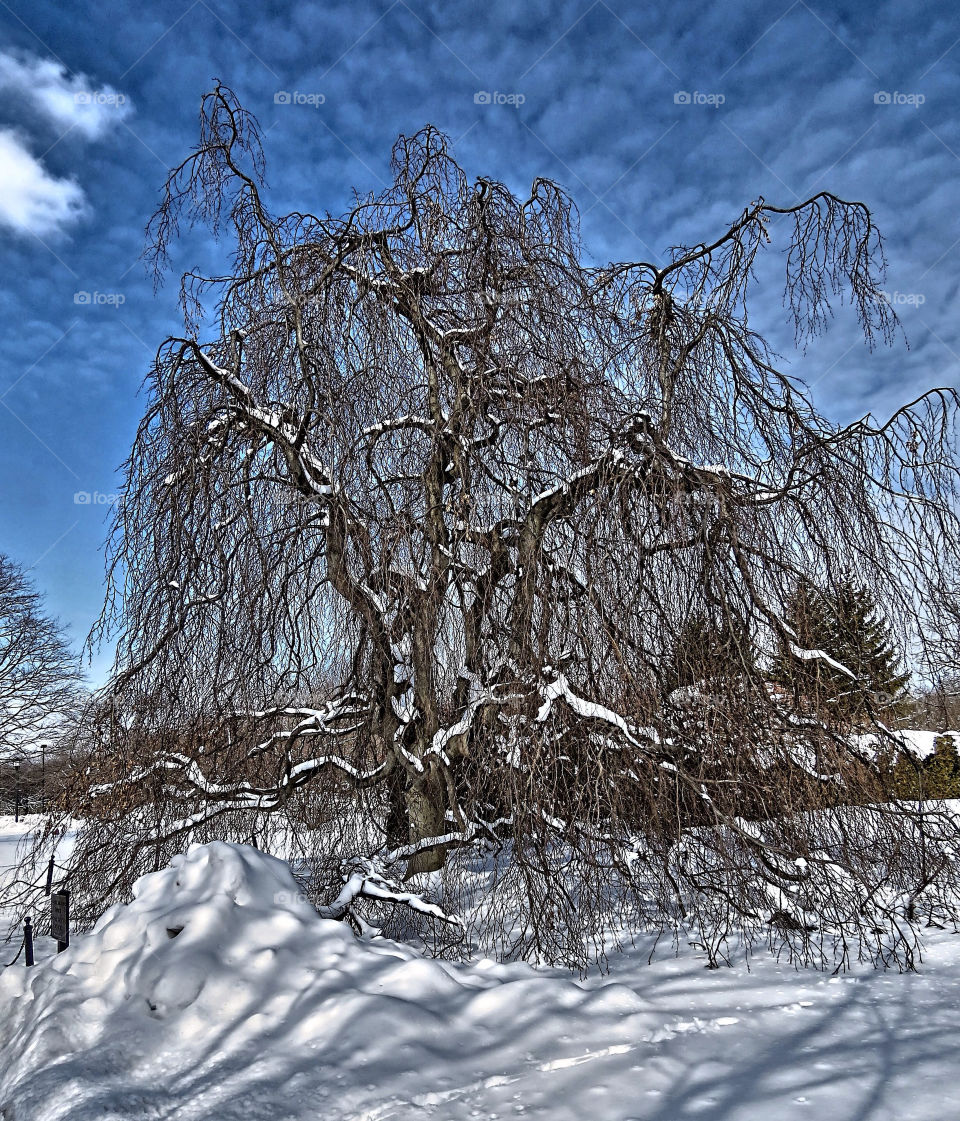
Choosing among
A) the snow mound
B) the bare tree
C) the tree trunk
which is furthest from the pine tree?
the bare tree

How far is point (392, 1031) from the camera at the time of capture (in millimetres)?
2729

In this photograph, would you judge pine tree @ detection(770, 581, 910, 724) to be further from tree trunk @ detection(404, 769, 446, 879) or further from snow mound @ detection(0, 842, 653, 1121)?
tree trunk @ detection(404, 769, 446, 879)

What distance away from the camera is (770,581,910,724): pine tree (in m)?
4.07

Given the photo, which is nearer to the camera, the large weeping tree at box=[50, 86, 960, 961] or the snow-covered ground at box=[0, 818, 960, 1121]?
the snow-covered ground at box=[0, 818, 960, 1121]

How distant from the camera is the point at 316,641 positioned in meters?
5.06

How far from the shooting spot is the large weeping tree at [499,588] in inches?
154

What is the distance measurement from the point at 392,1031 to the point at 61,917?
2.71 metres

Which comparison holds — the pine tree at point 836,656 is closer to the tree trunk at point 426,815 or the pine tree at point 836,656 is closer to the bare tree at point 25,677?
the tree trunk at point 426,815

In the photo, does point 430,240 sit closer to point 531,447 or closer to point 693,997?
point 531,447

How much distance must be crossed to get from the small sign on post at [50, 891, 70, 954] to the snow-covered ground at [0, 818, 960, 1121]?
96cm

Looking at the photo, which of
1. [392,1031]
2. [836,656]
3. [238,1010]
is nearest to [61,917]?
[238,1010]

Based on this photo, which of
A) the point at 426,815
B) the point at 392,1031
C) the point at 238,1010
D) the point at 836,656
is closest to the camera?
the point at 392,1031

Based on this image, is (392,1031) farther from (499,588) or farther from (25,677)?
(25,677)

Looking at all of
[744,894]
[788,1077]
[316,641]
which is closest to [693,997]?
[744,894]
